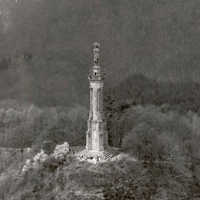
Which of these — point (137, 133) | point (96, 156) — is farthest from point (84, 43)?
point (96, 156)

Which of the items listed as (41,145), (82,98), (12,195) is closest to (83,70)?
(82,98)

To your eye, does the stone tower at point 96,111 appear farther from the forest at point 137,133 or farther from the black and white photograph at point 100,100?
the forest at point 137,133

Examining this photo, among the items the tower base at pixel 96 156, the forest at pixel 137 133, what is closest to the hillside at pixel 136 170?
the forest at pixel 137 133

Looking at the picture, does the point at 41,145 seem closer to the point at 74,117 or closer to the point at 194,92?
the point at 74,117

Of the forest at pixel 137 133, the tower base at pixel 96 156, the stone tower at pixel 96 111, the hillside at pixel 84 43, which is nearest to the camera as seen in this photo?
the forest at pixel 137 133

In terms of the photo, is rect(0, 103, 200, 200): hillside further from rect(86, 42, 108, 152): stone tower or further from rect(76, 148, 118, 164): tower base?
rect(86, 42, 108, 152): stone tower

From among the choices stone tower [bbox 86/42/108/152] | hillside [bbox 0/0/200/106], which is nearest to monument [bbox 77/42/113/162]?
stone tower [bbox 86/42/108/152]
